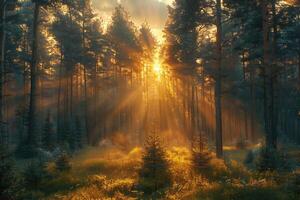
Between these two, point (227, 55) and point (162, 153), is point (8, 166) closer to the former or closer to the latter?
point (162, 153)

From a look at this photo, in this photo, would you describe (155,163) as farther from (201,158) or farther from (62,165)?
(62,165)

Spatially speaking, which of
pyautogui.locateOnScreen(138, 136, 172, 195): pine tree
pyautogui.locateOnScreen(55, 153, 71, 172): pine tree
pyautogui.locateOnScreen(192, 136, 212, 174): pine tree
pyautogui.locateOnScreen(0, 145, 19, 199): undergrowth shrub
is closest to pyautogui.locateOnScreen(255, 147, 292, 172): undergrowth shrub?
pyautogui.locateOnScreen(192, 136, 212, 174): pine tree

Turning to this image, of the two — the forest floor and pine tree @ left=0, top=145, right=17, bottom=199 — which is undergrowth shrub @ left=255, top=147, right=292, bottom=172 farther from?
pine tree @ left=0, top=145, right=17, bottom=199

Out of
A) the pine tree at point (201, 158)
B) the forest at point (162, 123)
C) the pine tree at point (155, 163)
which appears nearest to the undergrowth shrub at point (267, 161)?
the forest at point (162, 123)

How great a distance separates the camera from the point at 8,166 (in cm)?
1007

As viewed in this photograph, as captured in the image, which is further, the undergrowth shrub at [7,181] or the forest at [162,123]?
the forest at [162,123]

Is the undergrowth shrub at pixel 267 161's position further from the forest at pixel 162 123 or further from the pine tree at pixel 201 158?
the pine tree at pixel 201 158

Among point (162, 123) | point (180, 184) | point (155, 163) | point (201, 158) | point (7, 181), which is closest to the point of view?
point (7, 181)

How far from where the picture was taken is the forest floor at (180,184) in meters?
10.1

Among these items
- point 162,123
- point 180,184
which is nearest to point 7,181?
point 180,184

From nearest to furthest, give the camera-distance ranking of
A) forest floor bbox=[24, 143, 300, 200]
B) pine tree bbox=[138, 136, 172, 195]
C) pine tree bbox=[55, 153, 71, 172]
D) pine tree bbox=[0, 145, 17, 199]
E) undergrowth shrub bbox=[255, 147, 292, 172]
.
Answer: pine tree bbox=[0, 145, 17, 199] < forest floor bbox=[24, 143, 300, 200] < pine tree bbox=[138, 136, 172, 195] < undergrowth shrub bbox=[255, 147, 292, 172] < pine tree bbox=[55, 153, 71, 172]

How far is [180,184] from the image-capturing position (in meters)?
13.1

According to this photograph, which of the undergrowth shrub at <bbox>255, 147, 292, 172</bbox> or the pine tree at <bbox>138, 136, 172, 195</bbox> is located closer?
the pine tree at <bbox>138, 136, 172, 195</bbox>

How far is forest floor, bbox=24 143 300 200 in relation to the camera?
1012cm
